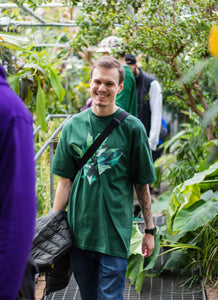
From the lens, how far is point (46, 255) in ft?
7.67

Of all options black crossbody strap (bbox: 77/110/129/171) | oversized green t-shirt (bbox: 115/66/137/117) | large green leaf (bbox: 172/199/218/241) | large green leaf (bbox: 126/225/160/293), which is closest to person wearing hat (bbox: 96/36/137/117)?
oversized green t-shirt (bbox: 115/66/137/117)

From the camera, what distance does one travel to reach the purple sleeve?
1218mm

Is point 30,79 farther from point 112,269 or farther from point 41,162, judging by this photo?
point 112,269

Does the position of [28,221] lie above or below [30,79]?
above

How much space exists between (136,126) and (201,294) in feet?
5.53

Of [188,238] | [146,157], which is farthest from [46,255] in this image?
[188,238]

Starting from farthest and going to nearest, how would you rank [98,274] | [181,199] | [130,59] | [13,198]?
[130,59]
[181,199]
[98,274]
[13,198]

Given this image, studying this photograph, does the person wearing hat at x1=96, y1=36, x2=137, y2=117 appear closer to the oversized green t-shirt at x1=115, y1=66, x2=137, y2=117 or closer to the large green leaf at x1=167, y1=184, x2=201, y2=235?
the oversized green t-shirt at x1=115, y1=66, x2=137, y2=117

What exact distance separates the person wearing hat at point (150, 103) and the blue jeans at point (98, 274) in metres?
2.41

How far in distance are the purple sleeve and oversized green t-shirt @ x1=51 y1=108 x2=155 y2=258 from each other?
1150mm

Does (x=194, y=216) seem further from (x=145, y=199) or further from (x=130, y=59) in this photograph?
(x=130, y=59)

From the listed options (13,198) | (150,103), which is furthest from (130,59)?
(13,198)

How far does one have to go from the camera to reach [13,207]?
1.23 m

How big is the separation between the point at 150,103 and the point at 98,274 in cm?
266
